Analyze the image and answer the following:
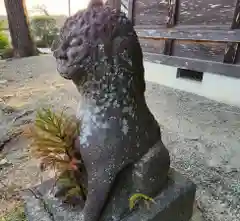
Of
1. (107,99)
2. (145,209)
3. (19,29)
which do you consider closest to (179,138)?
(145,209)

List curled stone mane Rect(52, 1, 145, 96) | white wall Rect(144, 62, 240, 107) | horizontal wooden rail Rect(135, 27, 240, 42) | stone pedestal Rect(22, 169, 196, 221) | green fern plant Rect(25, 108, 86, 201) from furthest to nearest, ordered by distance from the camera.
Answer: white wall Rect(144, 62, 240, 107), horizontal wooden rail Rect(135, 27, 240, 42), stone pedestal Rect(22, 169, 196, 221), green fern plant Rect(25, 108, 86, 201), curled stone mane Rect(52, 1, 145, 96)

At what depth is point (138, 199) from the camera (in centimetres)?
120

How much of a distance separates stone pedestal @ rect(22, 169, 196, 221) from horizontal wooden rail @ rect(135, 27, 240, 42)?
3.12 m

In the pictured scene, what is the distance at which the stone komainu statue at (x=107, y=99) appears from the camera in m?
0.95

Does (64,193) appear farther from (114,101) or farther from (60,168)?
(114,101)

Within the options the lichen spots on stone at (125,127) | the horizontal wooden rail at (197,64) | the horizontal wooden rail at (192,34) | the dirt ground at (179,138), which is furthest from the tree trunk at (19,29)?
the lichen spots on stone at (125,127)

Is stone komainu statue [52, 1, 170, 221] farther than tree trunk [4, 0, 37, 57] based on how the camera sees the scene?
No

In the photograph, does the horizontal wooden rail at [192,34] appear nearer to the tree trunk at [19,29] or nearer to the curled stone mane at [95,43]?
the curled stone mane at [95,43]

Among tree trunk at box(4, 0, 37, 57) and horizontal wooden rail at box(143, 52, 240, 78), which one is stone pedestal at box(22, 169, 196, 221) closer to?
horizontal wooden rail at box(143, 52, 240, 78)

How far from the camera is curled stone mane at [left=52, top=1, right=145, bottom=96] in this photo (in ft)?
3.08

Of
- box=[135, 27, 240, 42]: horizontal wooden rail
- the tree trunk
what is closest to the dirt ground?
box=[135, 27, 240, 42]: horizontal wooden rail

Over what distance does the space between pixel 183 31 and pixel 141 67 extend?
3728 millimetres

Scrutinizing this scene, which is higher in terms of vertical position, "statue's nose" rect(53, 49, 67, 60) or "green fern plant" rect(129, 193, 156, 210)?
"statue's nose" rect(53, 49, 67, 60)

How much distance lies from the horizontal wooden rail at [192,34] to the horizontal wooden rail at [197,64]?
1.27ft
